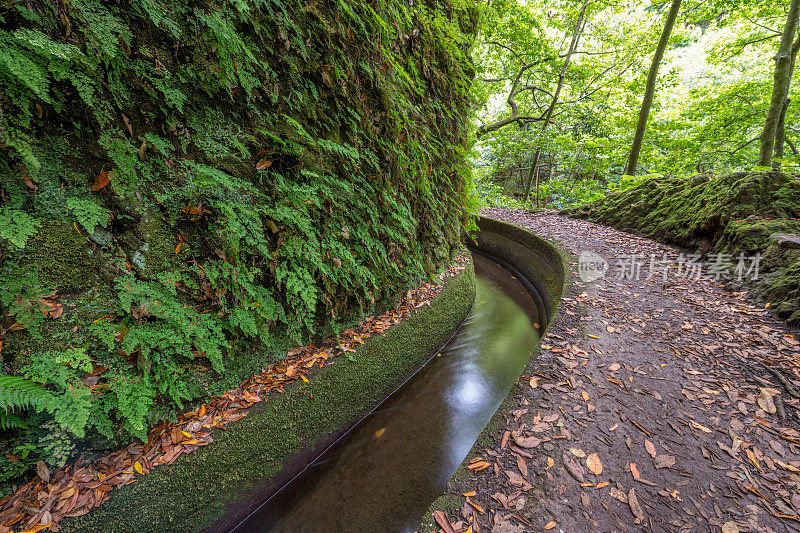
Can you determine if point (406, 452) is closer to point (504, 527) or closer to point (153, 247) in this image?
point (504, 527)

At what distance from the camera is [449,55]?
451 centimetres

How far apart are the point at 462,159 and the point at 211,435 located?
510cm

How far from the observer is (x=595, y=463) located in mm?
2051

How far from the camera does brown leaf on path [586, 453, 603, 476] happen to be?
200cm

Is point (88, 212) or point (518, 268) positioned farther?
point (518, 268)

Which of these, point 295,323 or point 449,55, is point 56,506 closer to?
point 295,323

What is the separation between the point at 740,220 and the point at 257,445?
25.6ft

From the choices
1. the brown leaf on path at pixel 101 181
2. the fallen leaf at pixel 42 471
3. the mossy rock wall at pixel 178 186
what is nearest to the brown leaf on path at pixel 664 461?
the mossy rock wall at pixel 178 186

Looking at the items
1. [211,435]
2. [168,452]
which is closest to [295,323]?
[211,435]

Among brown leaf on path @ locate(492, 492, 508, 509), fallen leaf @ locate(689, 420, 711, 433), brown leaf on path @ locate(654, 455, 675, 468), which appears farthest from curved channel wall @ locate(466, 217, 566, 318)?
brown leaf on path @ locate(492, 492, 508, 509)

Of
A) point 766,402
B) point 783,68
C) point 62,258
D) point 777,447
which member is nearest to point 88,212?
point 62,258

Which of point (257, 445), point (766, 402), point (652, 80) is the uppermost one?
point (652, 80)

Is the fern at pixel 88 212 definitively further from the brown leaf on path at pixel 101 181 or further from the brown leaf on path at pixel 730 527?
the brown leaf on path at pixel 730 527

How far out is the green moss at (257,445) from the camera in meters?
1.74
